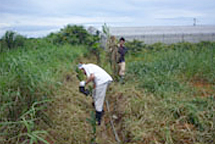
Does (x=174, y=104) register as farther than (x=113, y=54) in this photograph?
No

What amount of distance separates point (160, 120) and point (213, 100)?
134 cm

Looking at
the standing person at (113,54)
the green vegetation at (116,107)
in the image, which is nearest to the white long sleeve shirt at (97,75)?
the green vegetation at (116,107)

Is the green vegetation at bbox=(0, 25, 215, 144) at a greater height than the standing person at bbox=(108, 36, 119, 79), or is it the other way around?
the standing person at bbox=(108, 36, 119, 79)

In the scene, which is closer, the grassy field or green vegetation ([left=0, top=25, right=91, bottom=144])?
green vegetation ([left=0, top=25, right=91, bottom=144])

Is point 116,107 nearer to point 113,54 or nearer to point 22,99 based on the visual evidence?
point 113,54

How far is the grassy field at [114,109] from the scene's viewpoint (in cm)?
269

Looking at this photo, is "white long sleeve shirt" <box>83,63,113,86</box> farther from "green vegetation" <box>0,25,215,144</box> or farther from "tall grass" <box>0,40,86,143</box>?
"tall grass" <box>0,40,86,143</box>

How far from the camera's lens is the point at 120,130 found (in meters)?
3.79

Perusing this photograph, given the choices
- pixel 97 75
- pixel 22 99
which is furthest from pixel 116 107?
pixel 22 99

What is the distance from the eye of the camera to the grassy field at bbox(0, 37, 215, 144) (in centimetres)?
269

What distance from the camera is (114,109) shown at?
4.65m

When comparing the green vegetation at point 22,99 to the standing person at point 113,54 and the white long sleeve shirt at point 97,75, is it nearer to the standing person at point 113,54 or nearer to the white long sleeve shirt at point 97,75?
the white long sleeve shirt at point 97,75

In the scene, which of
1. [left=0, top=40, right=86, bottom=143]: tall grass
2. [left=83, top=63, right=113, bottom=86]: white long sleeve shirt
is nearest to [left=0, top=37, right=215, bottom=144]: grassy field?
[left=0, top=40, right=86, bottom=143]: tall grass

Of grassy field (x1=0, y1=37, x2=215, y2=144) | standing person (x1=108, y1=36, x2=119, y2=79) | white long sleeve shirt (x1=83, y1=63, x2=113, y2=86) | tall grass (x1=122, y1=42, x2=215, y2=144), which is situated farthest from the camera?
standing person (x1=108, y1=36, x2=119, y2=79)
